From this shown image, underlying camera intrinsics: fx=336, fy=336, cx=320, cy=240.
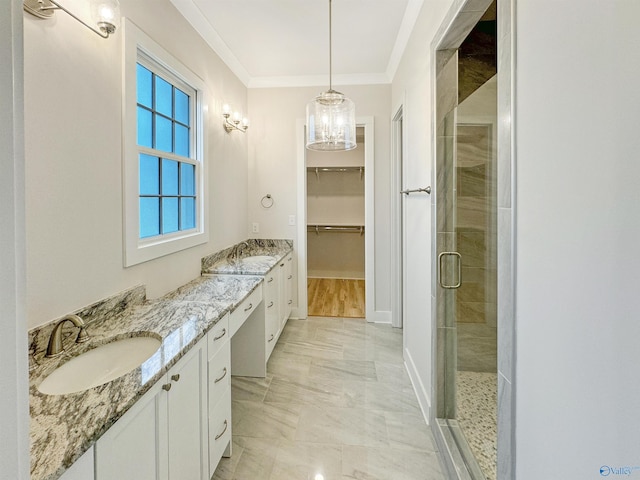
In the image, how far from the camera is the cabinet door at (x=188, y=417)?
3.94 ft

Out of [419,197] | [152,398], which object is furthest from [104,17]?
[419,197]

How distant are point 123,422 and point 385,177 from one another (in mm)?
3401

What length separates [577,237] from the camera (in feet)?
2.54

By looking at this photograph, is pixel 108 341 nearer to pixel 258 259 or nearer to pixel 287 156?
pixel 258 259

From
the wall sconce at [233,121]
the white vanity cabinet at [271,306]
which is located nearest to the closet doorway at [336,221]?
the white vanity cabinet at [271,306]

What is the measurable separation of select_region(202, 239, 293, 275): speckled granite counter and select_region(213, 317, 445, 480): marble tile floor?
832mm

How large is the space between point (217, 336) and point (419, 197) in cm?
164

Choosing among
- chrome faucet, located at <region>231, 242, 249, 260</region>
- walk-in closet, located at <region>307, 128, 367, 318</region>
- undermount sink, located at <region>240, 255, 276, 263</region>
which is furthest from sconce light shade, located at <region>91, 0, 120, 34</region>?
walk-in closet, located at <region>307, 128, 367, 318</region>

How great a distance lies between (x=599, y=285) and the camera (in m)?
0.70

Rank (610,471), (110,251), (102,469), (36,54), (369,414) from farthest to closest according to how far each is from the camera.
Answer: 1. (369,414)
2. (110,251)
3. (36,54)
4. (102,469)
5. (610,471)

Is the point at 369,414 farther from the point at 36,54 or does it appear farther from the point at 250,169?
the point at 250,169

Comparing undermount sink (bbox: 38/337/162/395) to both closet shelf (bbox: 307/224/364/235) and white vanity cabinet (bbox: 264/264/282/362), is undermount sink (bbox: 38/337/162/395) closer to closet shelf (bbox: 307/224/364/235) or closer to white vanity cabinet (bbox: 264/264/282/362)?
white vanity cabinet (bbox: 264/264/282/362)

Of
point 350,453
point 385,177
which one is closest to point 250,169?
point 385,177

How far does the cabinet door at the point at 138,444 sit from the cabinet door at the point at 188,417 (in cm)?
7
